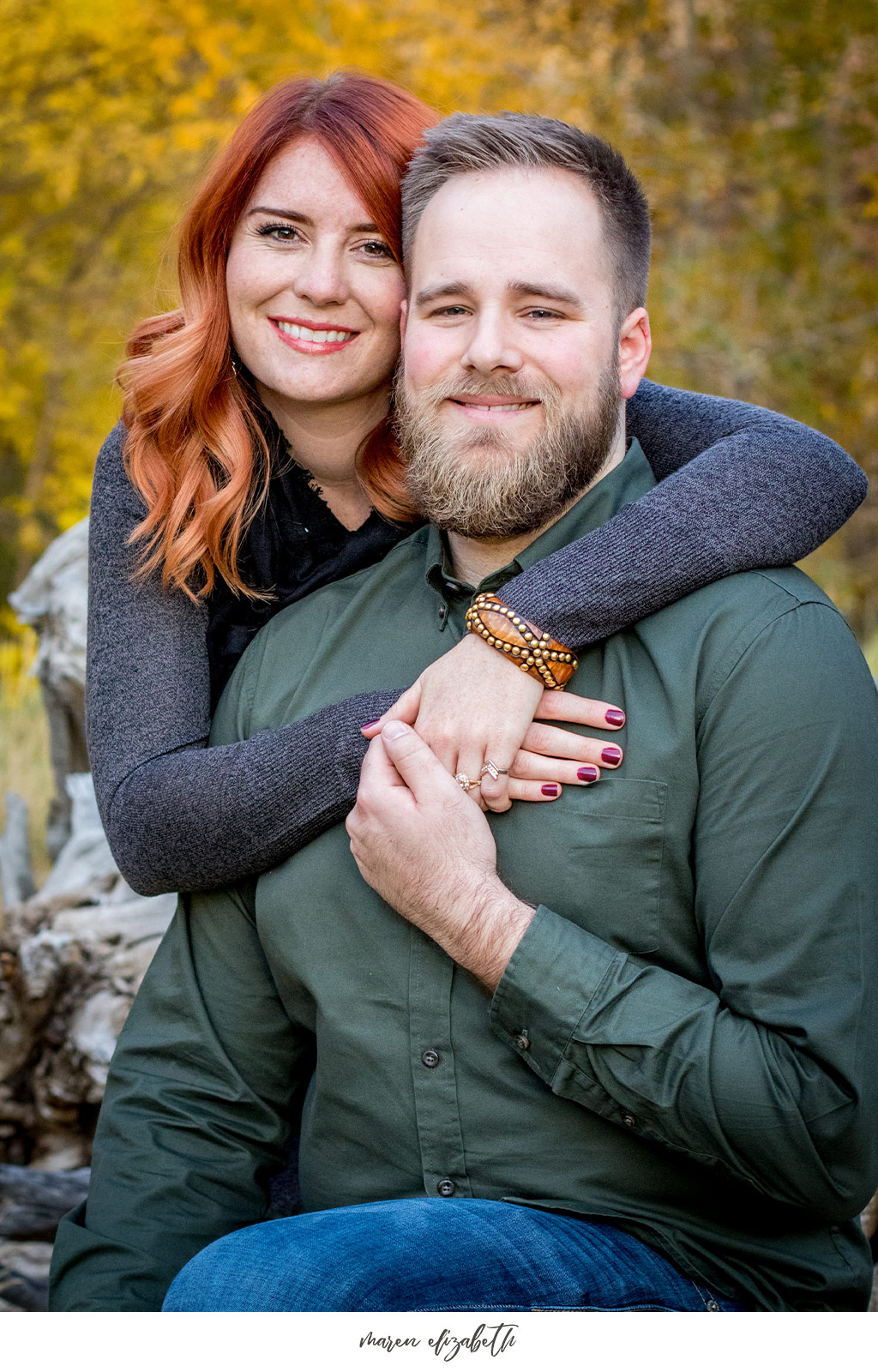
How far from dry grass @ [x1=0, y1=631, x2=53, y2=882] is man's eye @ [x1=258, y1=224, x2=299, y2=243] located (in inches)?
96.5

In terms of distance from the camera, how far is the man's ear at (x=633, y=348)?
2.09 metres

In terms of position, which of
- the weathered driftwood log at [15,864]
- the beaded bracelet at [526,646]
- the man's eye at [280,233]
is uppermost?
the man's eye at [280,233]

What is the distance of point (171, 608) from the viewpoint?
7.57 feet

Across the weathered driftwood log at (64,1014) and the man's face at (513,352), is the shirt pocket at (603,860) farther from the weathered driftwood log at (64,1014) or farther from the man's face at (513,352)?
the weathered driftwood log at (64,1014)

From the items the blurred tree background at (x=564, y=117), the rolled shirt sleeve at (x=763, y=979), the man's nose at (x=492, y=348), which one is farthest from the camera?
the blurred tree background at (x=564, y=117)

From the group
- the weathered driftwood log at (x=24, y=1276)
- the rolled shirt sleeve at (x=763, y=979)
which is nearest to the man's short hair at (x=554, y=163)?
the rolled shirt sleeve at (x=763, y=979)

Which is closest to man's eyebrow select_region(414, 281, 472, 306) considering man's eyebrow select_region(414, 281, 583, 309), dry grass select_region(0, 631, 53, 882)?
man's eyebrow select_region(414, 281, 583, 309)

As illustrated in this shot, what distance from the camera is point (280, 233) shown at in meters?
2.51

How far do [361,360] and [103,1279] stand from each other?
Answer: 1656mm

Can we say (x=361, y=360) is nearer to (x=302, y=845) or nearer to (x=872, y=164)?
(x=302, y=845)

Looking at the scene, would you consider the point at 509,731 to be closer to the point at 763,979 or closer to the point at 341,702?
the point at 341,702

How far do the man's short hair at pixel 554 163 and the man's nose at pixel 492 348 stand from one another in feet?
0.72

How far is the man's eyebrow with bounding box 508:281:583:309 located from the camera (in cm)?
195
